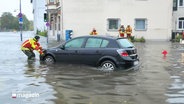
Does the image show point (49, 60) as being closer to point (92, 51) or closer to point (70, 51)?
point (70, 51)

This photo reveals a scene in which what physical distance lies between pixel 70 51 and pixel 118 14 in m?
26.3

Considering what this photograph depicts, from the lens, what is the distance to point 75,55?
14.8 m

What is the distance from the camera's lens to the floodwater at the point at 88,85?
29.4ft

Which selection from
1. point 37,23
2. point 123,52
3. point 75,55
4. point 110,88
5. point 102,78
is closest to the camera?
point 110,88

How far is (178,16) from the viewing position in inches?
1788

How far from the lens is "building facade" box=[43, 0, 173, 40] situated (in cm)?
4003

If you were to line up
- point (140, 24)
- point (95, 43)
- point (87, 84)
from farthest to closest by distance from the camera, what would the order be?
point (140, 24), point (95, 43), point (87, 84)

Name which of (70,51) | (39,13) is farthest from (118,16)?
(39,13)

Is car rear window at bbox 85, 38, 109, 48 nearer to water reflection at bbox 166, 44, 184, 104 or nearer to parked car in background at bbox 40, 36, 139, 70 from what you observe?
parked car in background at bbox 40, 36, 139, 70

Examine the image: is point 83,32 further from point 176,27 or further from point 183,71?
point 183,71

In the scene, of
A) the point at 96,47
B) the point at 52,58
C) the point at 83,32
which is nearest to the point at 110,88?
the point at 96,47

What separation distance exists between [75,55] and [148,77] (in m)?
3.38
